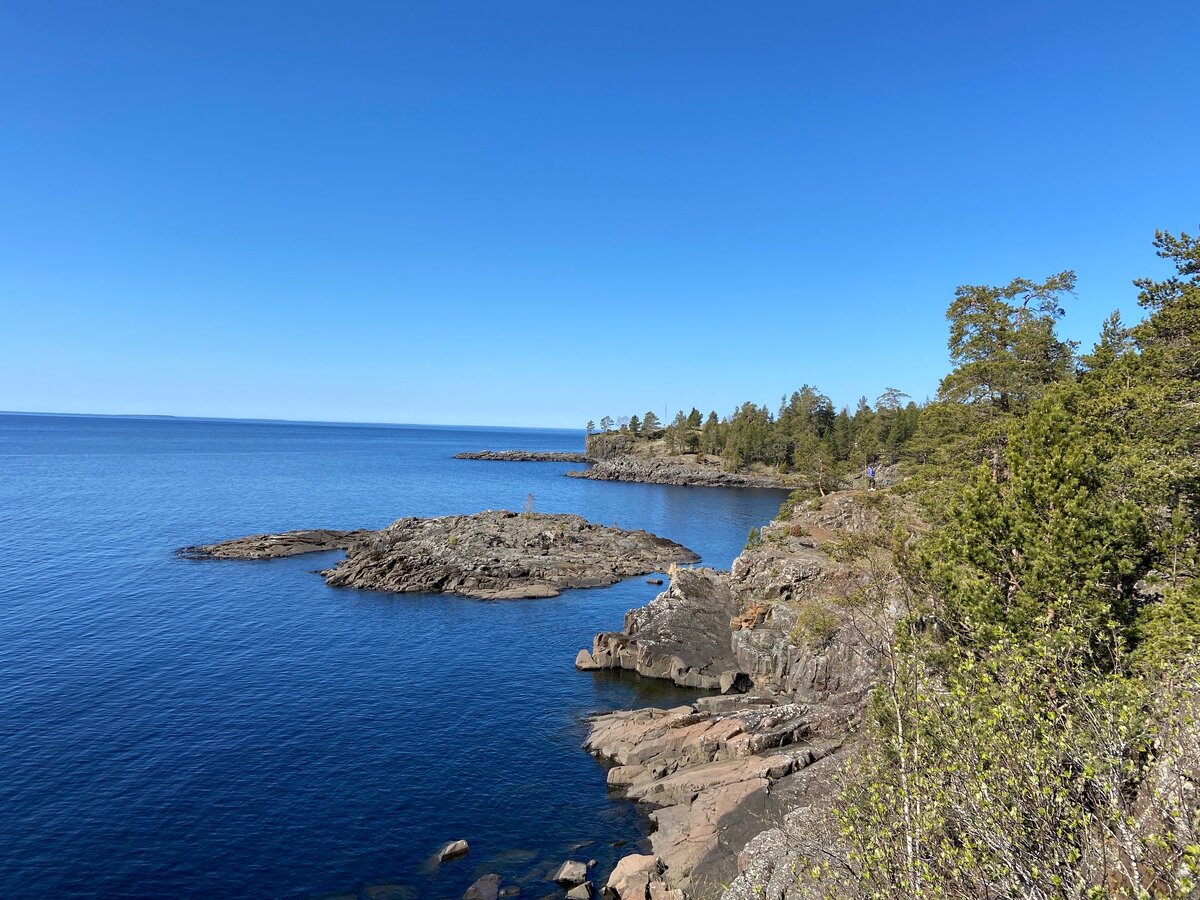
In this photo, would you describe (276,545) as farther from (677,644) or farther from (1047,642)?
(1047,642)

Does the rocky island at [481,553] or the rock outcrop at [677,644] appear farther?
the rocky island at [481,553]

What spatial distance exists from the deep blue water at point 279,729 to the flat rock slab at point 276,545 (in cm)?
376

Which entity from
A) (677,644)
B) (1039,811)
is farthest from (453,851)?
(677,644)

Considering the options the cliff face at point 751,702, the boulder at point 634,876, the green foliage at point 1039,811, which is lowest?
the boulder at point 634,876

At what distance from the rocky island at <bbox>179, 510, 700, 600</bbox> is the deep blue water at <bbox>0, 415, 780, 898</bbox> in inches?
132

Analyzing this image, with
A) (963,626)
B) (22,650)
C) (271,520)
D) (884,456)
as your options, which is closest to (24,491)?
(271,520)

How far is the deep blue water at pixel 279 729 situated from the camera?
29188 millimetres

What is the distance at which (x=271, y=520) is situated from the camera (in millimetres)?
109562

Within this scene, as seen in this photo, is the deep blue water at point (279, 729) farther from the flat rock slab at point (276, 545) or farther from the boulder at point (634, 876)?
the flat rock slab at point (276, 545)

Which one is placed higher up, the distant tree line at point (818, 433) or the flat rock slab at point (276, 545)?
the distant tree line at point (818, 433)

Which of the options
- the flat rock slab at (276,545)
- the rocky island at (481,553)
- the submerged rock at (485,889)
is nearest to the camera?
the submerged rock at (485,889)

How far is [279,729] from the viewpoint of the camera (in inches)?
1592

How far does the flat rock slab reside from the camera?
84188mm

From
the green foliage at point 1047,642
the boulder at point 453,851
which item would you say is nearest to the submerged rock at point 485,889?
the boulder at point 453,851
